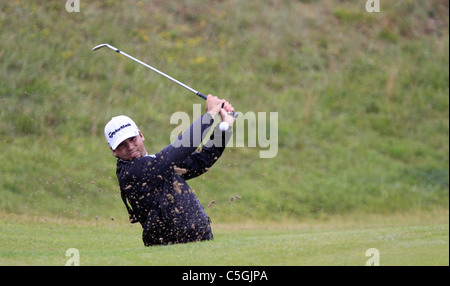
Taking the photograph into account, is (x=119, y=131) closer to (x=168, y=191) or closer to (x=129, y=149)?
(x=129, y=149)

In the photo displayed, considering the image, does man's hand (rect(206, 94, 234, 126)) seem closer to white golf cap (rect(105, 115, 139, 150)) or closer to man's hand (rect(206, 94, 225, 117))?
man's hand (rect(206, 94, 225, 117))

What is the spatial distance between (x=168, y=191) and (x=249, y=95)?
13.7 metres

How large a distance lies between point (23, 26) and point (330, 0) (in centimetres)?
959

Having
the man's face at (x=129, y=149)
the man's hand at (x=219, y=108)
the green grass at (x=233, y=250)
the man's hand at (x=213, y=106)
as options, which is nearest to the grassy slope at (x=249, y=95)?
the green grass at (x=233, y=250)

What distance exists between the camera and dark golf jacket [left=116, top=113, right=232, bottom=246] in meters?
5.80

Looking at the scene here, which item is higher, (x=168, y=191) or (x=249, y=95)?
(x=249, y=95)

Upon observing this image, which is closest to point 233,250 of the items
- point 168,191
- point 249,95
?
point 168,191

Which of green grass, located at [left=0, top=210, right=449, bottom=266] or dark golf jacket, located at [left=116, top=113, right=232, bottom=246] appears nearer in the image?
dark golf jacket, located at [left=116, top=113, right=232, bottom=246]

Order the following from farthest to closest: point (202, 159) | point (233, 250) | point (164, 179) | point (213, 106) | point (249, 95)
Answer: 1. point (249, 95)
2. point (233, 250)
3. point (202, 159)
4. point (213, 106)
5. point (164, 179)

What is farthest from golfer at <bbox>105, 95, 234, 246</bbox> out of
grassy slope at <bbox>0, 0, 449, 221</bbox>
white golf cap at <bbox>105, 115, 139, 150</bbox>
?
grassy slope at <bbox>0, 0, 449, 221</bbox>

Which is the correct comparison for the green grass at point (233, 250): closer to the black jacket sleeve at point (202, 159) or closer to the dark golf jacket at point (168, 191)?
the dark golf jacket at point (168, 191)

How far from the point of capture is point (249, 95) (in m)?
19.5

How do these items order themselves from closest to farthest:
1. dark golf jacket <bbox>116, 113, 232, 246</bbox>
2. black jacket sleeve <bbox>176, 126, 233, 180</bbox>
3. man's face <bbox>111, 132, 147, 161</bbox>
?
dark golf jacket <bbox>116, 113, 232, 246</bbox> → man's face <bbox>111, 132, 147, 161</bbox> → black jacket sleeve <bbox>176, 126, 233, 180</bbox>

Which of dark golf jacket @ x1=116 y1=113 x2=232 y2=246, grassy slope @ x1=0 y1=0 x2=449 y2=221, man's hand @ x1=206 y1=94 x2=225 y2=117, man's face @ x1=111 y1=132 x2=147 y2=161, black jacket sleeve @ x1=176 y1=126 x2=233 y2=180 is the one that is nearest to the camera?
dark golf jacket @ x1=116 y1=113 x2=232 y2=246
